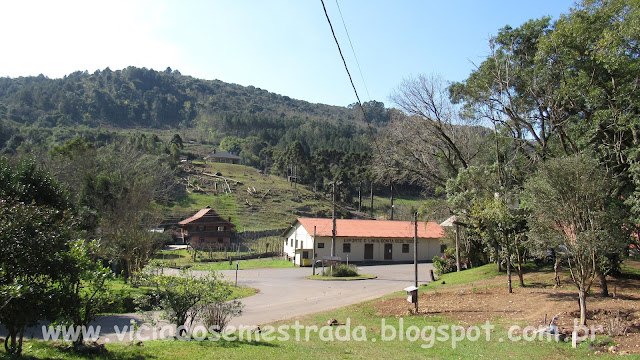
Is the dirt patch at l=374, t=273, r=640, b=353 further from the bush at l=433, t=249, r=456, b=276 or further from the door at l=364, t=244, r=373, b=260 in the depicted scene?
the door at l=364, t=244, r=373, b=260

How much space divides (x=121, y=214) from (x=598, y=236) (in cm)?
2691

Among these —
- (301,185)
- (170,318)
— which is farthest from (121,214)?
(301,185)

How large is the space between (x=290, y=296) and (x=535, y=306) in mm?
10996

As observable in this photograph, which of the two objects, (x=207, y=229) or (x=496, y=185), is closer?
(x=496, y=185)

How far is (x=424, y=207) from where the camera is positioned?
85.4 ft

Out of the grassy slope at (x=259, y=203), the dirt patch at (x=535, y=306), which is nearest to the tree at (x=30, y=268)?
the dirt patch at (x=535, y=306)

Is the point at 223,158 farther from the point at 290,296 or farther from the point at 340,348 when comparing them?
the point at 340,348

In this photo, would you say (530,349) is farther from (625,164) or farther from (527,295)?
(625,164)

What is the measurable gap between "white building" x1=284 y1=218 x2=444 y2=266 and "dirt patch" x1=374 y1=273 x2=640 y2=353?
24.3 metres

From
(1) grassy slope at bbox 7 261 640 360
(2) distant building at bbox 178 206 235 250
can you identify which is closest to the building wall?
(2) distant building at bbox 178 206 235 250

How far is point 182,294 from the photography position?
10.2 metres

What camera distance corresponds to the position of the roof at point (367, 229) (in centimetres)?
4581

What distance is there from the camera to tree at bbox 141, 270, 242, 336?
33.3 feet

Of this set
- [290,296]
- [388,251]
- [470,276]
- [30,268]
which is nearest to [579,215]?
[30,268]
